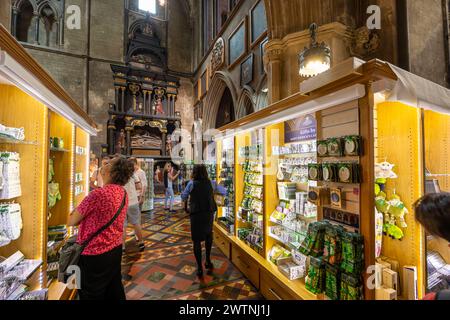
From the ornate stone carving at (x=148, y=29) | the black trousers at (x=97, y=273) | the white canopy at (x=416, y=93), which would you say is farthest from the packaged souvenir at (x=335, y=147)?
the ornate stone carving at (x=148, y=29)

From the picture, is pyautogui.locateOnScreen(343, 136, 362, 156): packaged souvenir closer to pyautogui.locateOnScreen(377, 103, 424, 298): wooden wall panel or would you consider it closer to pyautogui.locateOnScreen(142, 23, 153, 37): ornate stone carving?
pyautogui.locateOnScreen(377, 103, 424, 298): wooden wall panel

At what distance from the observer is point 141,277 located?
119 inches

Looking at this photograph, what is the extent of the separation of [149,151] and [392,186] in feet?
33.9

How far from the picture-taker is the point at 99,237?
65.5 inches

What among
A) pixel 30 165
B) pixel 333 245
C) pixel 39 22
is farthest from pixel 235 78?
pixel 39 22

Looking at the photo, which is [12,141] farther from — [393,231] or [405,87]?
[393,231]

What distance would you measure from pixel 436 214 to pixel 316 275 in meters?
1.22

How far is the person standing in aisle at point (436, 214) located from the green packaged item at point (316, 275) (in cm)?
105

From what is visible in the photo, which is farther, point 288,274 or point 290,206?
point 290,206

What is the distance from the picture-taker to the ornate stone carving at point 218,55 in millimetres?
7387

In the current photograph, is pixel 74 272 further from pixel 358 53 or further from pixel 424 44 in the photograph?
pixel 424 44

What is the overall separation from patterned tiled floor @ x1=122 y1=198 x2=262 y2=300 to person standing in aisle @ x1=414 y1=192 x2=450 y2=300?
2.18 meters

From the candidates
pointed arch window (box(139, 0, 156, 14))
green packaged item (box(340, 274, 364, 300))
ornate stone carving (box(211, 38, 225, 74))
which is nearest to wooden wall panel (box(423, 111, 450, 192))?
green packaged item (box(340, 274, 364, 300))
